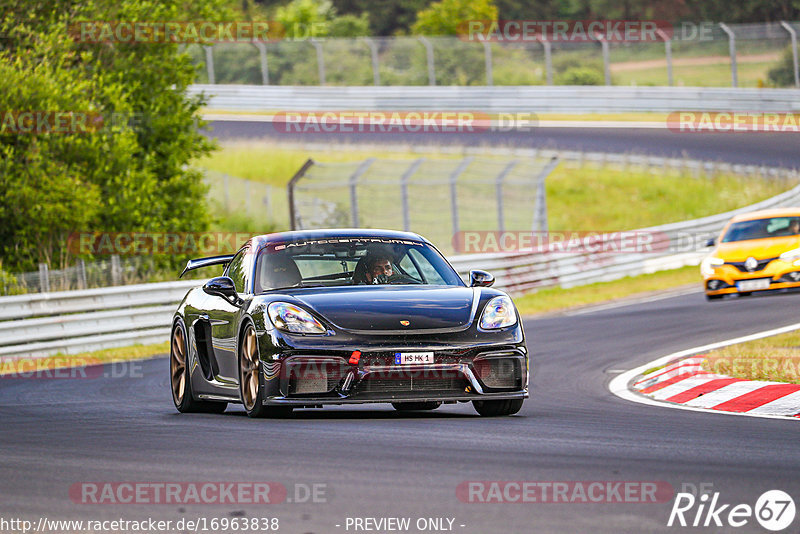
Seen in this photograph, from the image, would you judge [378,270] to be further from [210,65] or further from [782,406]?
[210,65]

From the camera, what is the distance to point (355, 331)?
8992 mm

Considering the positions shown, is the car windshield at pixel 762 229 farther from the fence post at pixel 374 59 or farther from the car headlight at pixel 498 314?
the fence post at pixel 374 59

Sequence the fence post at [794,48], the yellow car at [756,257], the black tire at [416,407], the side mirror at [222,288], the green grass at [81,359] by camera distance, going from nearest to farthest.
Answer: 1. the side mirror at [222,288]
2. the black tire at [416,407]
3. the green grass at [81,359]
4. the yellow car at [756,257]
5. the fence post at [794,48]

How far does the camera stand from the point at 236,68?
45.4 m

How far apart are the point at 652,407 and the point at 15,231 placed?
15853 mm

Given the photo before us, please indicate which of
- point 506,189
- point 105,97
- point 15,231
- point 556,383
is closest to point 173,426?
point 556,383

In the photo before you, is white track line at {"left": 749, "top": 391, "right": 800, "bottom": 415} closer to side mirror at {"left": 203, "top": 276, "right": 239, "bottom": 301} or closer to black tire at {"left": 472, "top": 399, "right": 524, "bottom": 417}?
black tire at {"left": 472, "top": 399, "right": 524, "bottom": 417}

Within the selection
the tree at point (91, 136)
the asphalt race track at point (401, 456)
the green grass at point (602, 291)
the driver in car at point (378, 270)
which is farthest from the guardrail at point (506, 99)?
the driver in car at point (378, 270)

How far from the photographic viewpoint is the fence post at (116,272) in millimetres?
21578

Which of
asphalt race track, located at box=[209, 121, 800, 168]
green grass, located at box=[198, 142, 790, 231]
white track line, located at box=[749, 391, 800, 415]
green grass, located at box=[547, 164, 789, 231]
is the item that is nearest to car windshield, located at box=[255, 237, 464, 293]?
white track line, located at box=[749, 391, 800, 415]

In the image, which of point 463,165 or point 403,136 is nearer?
point 463,165

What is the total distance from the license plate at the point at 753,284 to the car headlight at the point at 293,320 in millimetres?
12727

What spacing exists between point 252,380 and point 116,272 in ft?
42.2

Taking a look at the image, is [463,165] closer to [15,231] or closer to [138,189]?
[138,189]
